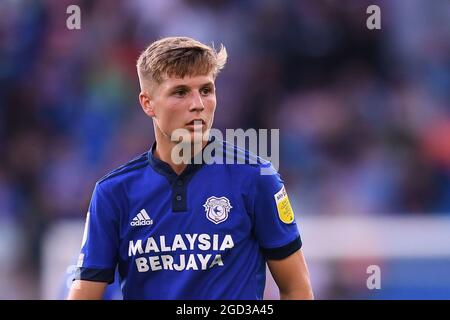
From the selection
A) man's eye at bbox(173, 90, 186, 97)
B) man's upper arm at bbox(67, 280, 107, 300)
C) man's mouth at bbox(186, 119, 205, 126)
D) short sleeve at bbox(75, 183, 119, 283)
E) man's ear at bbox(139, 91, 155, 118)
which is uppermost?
man's eye at bbox(173, 90, 186, 97)

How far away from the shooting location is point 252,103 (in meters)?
8.41

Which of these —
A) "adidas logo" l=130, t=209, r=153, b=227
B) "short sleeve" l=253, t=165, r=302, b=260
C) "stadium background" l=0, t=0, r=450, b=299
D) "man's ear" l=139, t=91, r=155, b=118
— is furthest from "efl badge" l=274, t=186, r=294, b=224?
"stadium background" l=0, t=0, r=450, b=299

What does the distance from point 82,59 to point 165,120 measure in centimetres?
508

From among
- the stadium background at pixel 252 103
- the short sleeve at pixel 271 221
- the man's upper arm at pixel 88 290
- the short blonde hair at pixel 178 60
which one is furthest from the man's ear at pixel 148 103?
the stadium background at pixel 252 103

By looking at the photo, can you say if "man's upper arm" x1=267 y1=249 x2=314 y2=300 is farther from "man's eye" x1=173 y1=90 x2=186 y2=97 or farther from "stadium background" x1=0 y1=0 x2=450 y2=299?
"stadium background" x1=0 y1=0 x2=450 y2=299

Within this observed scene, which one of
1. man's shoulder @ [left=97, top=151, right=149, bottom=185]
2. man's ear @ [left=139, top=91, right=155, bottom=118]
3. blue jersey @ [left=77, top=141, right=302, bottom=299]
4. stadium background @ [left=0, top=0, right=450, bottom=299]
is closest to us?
blue jersey @ [left=77, top=141, right=302, bottom=299]

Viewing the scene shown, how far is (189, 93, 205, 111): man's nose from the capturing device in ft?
12.0

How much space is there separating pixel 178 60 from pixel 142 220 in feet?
2.14

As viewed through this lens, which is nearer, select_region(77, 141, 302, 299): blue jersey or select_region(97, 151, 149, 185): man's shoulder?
select_region(77, 141, 302, 299): blue jersey

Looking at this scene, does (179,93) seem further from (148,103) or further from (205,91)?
(148,103)

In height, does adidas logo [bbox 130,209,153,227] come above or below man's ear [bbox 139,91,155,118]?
below

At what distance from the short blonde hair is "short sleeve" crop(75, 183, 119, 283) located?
1.75 ft

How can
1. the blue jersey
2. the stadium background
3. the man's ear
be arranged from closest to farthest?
the blue jersey < the man's ear < the stadium background

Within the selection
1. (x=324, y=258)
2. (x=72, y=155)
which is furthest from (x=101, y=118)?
(x=324, y=258)
